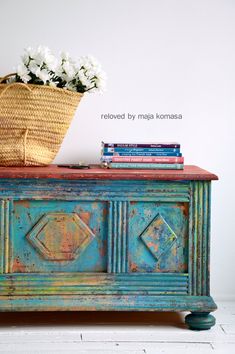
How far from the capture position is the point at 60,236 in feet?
11.9

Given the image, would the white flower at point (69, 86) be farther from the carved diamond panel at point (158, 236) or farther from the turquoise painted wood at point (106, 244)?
the carved diamond panel at point (158, 236)

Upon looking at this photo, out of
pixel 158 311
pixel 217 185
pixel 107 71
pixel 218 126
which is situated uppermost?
pixel 107 71

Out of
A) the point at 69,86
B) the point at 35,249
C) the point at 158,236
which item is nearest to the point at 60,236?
the point at 35,249

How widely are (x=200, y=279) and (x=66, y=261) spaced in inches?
24.5

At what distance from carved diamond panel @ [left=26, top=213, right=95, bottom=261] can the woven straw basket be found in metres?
0.33

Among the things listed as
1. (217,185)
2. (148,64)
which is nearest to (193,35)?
(148,64)

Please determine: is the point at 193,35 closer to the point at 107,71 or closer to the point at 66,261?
the point at 107,71

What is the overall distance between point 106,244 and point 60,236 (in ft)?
0.70

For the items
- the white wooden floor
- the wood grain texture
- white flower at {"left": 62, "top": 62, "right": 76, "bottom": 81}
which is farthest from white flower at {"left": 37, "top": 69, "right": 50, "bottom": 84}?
the white wooden floor

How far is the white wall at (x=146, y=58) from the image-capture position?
412cm

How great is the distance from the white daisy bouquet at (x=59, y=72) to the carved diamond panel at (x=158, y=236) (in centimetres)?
69

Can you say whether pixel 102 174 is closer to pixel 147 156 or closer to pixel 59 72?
pixel 147 156

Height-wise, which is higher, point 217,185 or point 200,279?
point 217,185

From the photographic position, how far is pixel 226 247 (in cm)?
429
